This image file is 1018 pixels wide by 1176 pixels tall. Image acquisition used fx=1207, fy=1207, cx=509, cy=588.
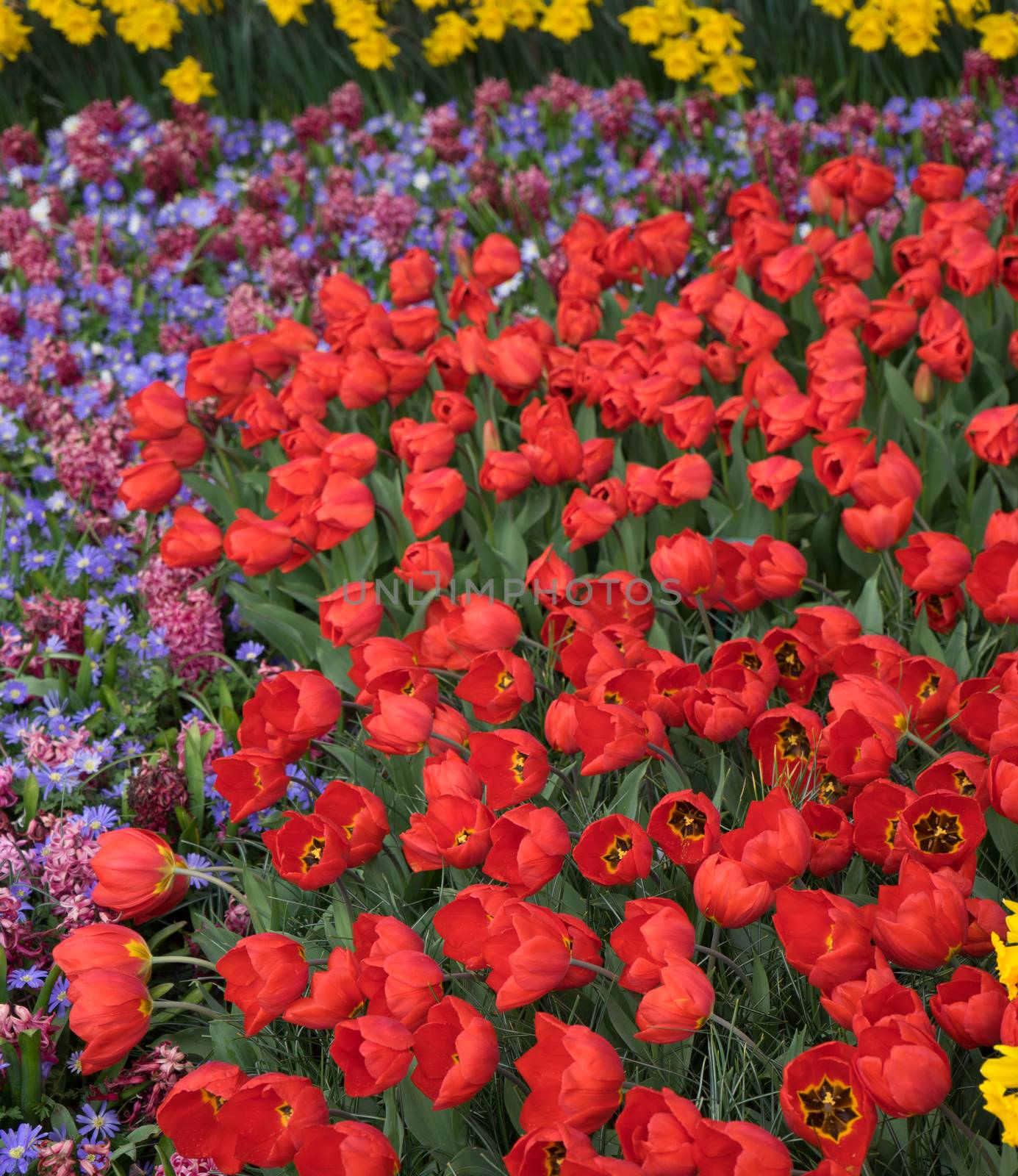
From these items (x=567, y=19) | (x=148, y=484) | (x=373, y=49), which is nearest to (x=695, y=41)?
(x=567, y=19)

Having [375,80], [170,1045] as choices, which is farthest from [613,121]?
[170,1045]

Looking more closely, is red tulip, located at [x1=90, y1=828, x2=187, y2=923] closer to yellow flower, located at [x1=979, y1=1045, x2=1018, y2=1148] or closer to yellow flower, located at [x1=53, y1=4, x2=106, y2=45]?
yellow flower, located at [x1=979, y1=1045, x2=1018, y2=1148]

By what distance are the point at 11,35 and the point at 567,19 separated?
2386 mm

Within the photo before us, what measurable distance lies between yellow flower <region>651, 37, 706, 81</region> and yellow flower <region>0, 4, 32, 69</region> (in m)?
2.60

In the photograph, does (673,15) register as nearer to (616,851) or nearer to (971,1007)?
(616,851)

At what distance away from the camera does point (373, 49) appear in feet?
16.4

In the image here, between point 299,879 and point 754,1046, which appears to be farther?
point 299,879

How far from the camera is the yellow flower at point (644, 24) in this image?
4793 mm

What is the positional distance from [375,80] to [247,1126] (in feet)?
15.7

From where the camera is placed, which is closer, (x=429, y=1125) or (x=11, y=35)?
(x=429, y=1125)

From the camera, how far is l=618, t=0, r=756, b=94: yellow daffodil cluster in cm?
466

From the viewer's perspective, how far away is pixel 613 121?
14.8 feet

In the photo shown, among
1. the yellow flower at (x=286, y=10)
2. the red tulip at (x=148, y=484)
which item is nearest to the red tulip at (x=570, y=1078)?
the red tulip at (x=148, y=484)

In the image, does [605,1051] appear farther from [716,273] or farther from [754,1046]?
[716,273]
